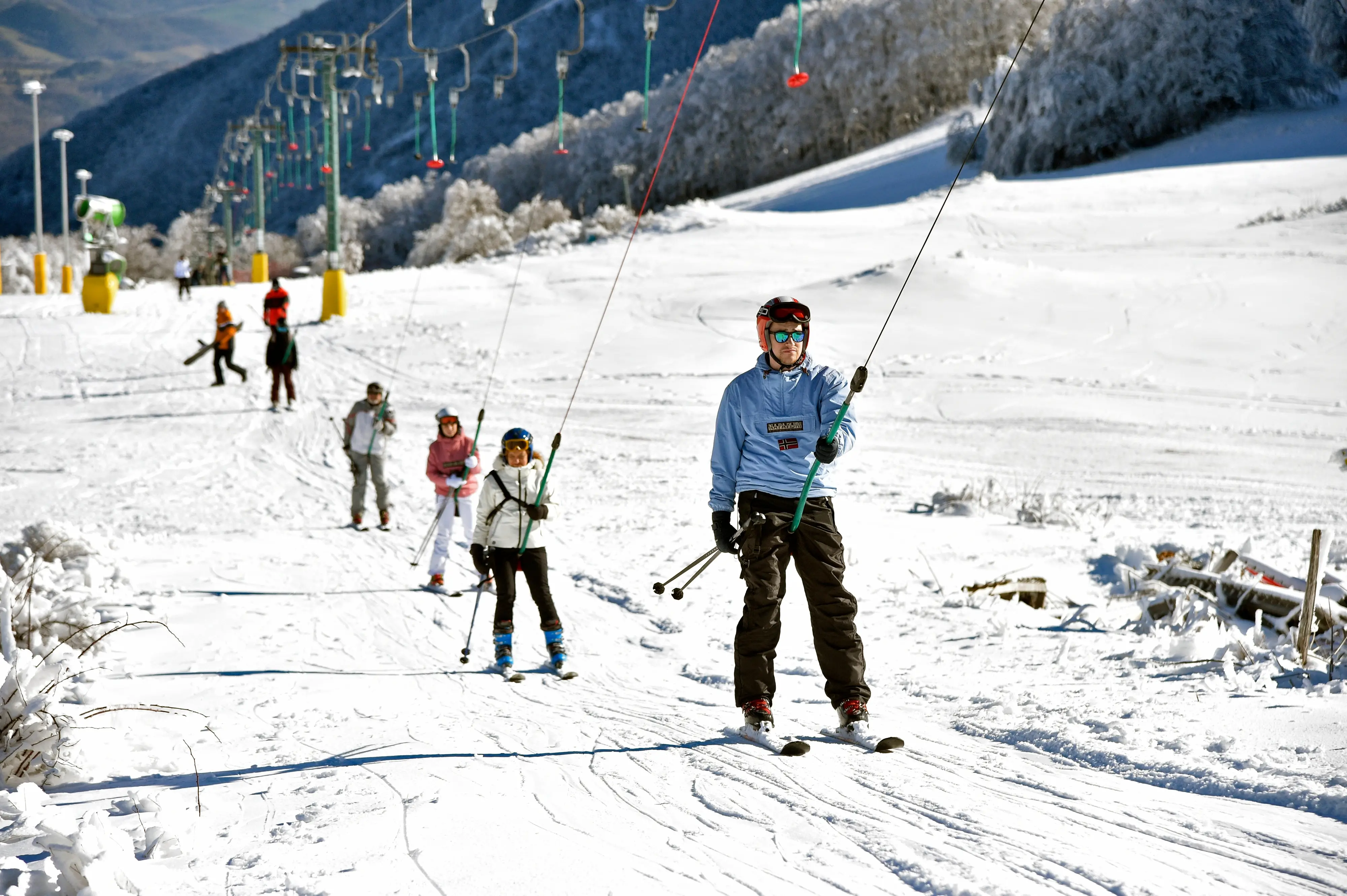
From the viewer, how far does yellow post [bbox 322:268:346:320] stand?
25469mm

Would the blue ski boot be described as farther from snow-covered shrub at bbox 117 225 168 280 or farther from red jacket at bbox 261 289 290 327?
snow-covered shrub at bbox 117 225 168 280

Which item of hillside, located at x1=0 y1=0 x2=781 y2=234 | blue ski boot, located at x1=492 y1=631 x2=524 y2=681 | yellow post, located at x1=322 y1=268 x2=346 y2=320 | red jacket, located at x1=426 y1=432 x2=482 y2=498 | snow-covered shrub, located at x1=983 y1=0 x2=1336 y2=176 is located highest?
hillside, located at x1=0 y1=0 x2=781 y2=234

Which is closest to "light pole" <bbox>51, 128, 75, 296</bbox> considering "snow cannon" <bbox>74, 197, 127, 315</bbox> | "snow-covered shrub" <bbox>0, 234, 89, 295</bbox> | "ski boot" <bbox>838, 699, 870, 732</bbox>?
"snow-covered shrub" <bbox>0, 234, 89, 295</bbox>

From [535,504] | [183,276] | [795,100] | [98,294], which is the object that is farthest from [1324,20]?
[795,100]

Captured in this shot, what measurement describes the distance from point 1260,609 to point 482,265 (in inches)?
1106

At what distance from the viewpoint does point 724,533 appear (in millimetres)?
4957

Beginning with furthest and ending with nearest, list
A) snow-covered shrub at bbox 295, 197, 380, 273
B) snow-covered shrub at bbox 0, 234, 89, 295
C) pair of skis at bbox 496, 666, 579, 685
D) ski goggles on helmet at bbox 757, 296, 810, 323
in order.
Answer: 1. snow-covered shrub at bbox 295, 197, 380, 273
2. snow-covered shrub at bbox 0, 234, 89, 295
3. pair of skis at bbox 496, 666, 579, 685
4. ski goggles on helmet at bbox 757, 296, 810, 323

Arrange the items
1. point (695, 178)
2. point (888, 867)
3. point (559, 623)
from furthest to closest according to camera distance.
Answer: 1. point (695, 178)
2. point (559, 623)
3. point (888, 867)

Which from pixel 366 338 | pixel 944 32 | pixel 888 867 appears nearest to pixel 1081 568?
pixel 888 867

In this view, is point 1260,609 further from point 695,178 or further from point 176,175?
point 176,175

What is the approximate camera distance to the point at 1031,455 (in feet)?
51.1

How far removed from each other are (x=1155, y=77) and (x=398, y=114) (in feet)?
488

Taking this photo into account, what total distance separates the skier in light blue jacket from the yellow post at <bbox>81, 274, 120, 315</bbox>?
27.5 meters

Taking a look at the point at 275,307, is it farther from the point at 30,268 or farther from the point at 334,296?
the point at 30,268
